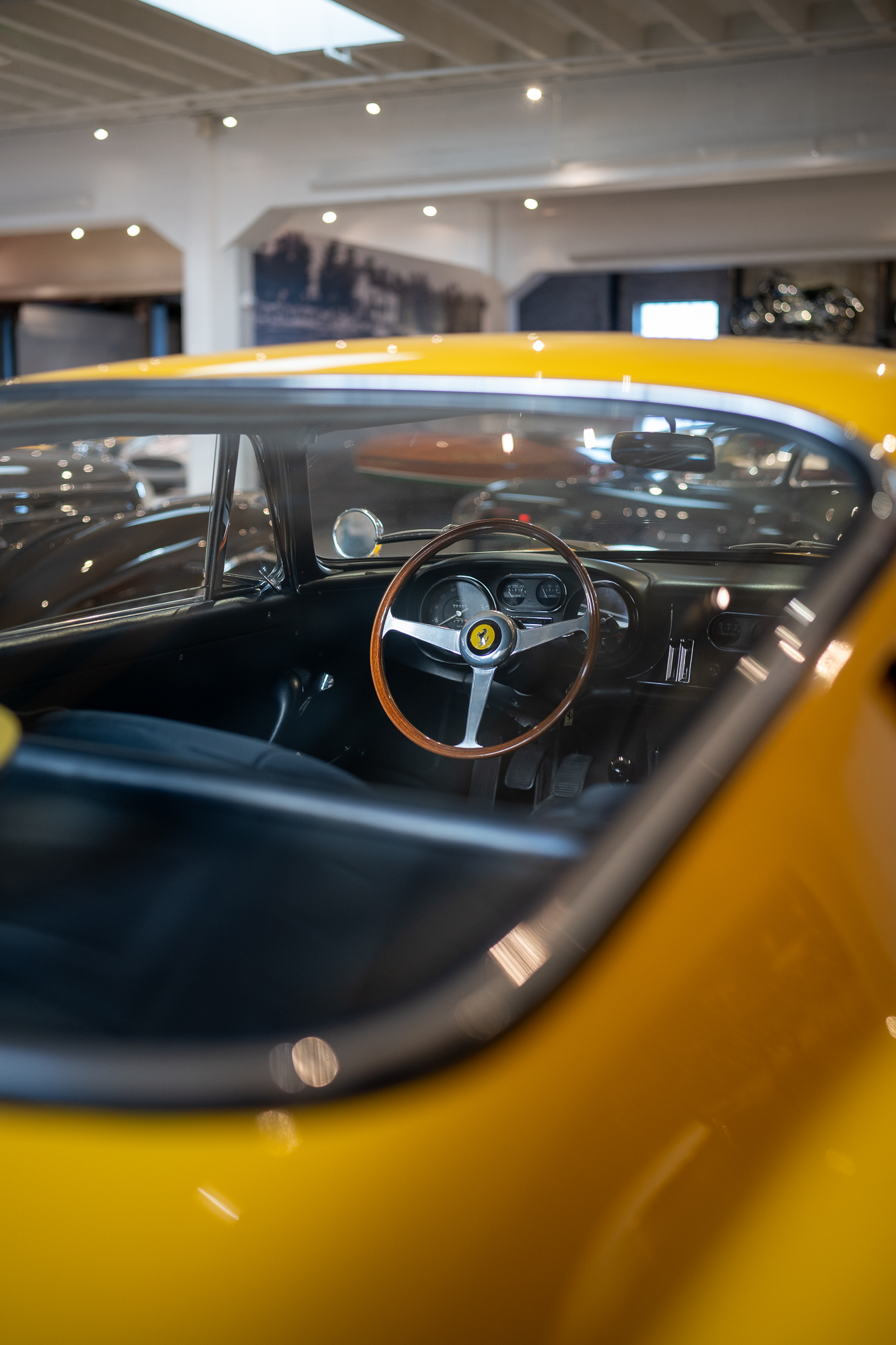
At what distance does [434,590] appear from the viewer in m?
2.13

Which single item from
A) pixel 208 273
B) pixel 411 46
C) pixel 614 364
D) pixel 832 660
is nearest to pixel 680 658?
pixel 614 364

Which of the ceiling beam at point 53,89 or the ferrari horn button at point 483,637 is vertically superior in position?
the ceiling beam at point 53,89

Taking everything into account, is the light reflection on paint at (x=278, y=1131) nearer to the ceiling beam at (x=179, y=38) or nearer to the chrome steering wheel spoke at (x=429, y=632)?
the chrome steering wheel spoke at (x=429, y=632)

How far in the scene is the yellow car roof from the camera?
0.97 m

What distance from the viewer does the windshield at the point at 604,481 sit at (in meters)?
1.15

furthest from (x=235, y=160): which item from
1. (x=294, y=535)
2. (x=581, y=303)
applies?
(x=294, y=535)

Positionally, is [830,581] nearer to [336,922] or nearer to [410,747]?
[336,922]

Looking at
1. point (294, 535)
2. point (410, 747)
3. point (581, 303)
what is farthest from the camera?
point (581, 303)

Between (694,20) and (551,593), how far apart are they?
25.0 feet

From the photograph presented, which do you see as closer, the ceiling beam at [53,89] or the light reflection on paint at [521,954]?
the light reflection on paint at [521,954]

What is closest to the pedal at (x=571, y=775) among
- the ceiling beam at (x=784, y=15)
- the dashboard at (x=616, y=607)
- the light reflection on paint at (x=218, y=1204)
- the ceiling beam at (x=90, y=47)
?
the dashboard at (x=616, y=607)

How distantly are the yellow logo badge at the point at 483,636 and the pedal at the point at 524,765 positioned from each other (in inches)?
7.2

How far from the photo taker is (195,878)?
903 mm

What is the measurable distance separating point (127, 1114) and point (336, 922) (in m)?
0.23
